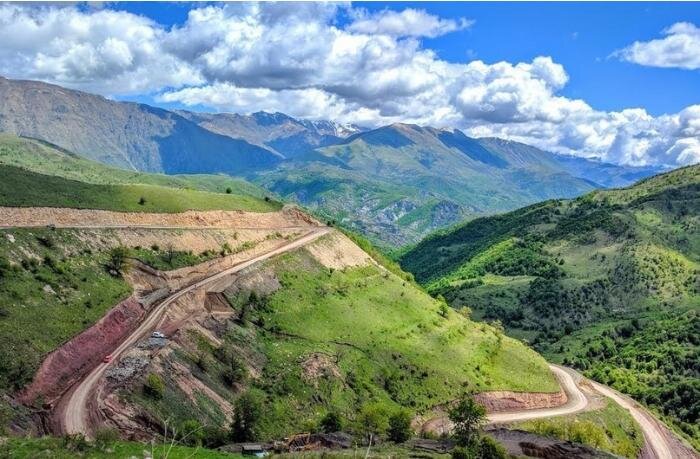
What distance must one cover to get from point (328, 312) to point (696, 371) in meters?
137

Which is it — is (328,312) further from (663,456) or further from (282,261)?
(663,456)

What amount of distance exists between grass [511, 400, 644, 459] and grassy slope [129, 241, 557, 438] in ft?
38.0

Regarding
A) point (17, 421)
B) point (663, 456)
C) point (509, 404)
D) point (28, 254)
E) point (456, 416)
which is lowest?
point (663, 456)

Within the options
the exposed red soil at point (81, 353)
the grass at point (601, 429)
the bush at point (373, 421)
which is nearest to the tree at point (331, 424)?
the bush at point (373, 421)

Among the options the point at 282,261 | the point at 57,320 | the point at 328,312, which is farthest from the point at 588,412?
the point at 57,320

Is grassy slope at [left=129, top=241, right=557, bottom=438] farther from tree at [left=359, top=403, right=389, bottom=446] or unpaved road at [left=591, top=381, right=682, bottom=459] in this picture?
unpaved road at [left=591, top=381, right=682, bottom=459]

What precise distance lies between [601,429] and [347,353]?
197ft

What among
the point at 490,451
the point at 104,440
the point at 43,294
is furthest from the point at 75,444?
the point at 490,451

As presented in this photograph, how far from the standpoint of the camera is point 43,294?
79.4 m

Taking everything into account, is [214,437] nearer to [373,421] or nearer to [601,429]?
[373,421]

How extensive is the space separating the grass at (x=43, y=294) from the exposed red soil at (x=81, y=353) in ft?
3.51

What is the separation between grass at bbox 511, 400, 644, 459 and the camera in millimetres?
113500

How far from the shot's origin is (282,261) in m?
132

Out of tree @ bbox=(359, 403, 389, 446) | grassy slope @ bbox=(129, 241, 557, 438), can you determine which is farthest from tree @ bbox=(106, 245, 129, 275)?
tree @ bbox=(359, 403, 389, 446)
